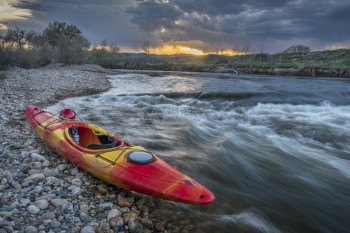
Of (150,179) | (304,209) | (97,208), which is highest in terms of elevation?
(150,179)

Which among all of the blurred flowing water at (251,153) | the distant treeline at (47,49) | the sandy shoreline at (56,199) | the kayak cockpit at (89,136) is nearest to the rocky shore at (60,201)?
the sandy shoreline at (56,199)

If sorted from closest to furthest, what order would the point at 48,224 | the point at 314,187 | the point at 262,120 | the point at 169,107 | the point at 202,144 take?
1. the point at 48,224
2. the point at 314,187
3. the point at 202,144
4. the point at 262,120
5. the point at 169,107

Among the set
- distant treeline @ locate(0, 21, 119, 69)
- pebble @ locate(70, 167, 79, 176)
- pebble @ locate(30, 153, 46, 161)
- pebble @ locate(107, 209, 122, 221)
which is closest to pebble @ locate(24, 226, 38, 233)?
pebble @ locate(107, 209, 122, 221)

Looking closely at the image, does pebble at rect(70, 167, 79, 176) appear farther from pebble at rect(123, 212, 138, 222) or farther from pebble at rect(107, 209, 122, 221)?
pebble at rect(123, 212, 138, 222)

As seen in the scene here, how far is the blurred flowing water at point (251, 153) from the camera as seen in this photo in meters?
4.41

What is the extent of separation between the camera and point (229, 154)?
7.32 m

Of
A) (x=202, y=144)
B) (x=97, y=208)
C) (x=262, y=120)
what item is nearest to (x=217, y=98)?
(x=262, y=120)

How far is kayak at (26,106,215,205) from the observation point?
384 cm

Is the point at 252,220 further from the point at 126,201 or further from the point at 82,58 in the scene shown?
the point at 82,58

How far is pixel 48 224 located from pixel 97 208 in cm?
68

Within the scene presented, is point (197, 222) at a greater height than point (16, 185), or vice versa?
point (16, 185)

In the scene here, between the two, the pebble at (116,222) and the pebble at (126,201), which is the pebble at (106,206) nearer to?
the pebble at (126,201)

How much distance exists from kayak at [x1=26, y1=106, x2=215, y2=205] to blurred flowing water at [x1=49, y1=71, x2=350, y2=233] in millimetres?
460

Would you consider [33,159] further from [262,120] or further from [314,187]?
[262,120]
